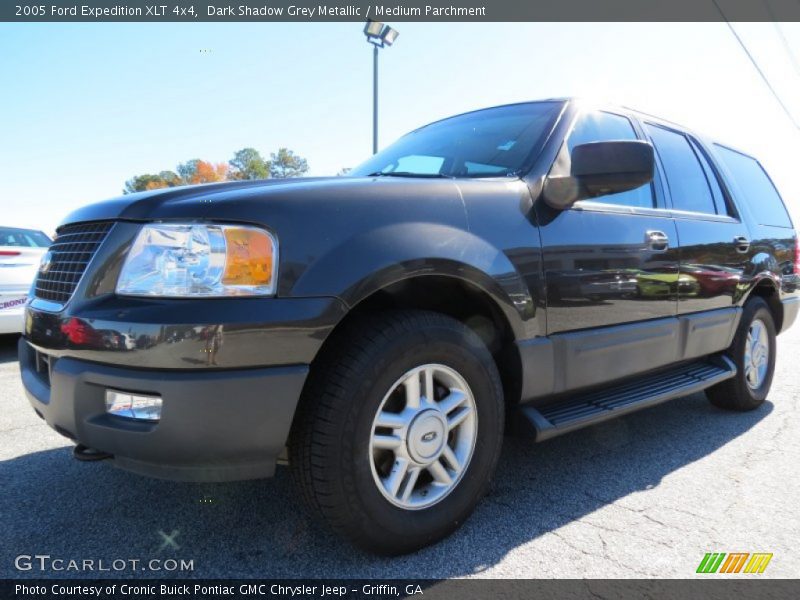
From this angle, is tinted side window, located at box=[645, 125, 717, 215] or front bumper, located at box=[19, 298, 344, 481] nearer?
front bumper, located at box=[19, 298, 344, 481]

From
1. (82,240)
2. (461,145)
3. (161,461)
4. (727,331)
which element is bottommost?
(727,331)

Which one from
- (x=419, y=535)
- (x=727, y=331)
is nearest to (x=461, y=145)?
(x=419, y=535)

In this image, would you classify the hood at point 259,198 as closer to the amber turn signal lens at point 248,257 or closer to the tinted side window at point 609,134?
Answer: the amber turn signal lens at point 248,257

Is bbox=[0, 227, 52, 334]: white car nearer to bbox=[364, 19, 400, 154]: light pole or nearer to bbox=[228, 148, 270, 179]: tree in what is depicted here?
bbox=[364, 19, 400, 154]: light pole

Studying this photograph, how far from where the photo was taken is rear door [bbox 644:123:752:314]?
3102 millimetres

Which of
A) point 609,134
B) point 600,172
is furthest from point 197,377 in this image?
point 609,134

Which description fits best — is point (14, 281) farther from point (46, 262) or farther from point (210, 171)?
point (210, 171)

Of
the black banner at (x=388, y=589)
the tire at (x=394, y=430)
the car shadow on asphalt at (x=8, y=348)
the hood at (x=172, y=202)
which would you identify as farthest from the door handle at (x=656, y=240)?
the car shadow on asphalt at (x=8, y=348)

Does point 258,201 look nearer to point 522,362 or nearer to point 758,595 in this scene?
point 522,362

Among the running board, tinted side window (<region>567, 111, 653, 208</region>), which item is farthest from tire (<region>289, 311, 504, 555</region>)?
tinted side window (<region>567, 111, 653, 208</region>)

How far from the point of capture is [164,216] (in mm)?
1660

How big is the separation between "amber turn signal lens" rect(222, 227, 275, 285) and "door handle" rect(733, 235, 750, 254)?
323cm

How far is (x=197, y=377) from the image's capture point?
1.52 metres

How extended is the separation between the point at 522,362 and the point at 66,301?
168 centimetres
